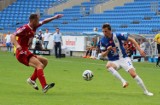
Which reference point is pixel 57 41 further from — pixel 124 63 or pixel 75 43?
pixel 124 63

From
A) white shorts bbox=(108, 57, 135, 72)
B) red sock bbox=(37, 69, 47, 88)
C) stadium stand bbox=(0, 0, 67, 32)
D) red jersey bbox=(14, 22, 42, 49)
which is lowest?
red sock bbox=(37, 69, 47, 88)

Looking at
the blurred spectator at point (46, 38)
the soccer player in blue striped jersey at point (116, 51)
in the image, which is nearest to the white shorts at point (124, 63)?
the soccer player in blue striped jersey at point (116, 51)

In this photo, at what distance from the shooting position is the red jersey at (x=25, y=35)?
12.9m

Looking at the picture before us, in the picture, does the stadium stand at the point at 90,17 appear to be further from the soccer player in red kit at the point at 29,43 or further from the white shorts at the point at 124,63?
the soccer player in red kit at the point at 29,43

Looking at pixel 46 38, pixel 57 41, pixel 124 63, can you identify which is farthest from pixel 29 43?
pixel 46 38

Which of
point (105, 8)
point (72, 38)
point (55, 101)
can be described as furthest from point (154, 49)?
point (55, 101)

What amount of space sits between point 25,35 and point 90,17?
3435cm

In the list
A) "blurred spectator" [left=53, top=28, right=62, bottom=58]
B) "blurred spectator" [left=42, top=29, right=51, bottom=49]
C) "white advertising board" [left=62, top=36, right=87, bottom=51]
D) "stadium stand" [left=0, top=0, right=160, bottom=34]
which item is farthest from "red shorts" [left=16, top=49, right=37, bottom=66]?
"blurred spectator" [left=42, top=29, right=51, bottom=49]

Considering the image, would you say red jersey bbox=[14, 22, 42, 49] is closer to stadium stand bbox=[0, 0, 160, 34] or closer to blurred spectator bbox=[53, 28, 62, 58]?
blurred spectator bbox=[53, 28, 62, 58]

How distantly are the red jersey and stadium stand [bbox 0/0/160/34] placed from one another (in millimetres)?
24287

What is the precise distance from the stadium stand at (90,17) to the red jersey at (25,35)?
2429cm

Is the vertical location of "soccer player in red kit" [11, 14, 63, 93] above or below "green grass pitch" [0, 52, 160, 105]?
above

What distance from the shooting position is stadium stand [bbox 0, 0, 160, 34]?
40.2 meters

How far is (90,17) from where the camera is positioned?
1858 inches
